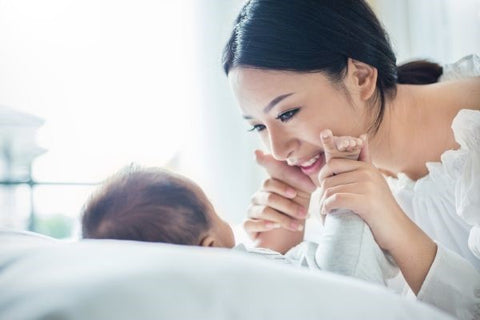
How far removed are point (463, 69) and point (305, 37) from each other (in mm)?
433

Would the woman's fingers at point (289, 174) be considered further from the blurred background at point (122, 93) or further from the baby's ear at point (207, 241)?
the blurred background at point (122, 93)

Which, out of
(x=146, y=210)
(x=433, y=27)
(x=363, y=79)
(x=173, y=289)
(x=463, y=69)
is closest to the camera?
(x=173, y=289)

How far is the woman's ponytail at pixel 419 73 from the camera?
1.27m

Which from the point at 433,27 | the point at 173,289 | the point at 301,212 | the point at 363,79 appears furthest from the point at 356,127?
the point at 433,27

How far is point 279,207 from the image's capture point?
1.11m

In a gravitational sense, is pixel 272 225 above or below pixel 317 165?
below

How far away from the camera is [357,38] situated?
3.43 ft

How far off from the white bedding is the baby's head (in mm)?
217

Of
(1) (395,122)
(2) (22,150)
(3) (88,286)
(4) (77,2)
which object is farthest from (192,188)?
(4) (77,2)

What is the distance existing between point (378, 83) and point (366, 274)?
460mm

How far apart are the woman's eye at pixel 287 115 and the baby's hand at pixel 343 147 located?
0.12 metres

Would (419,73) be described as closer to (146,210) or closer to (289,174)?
(289,174)

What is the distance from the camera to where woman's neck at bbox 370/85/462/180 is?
1.09 m

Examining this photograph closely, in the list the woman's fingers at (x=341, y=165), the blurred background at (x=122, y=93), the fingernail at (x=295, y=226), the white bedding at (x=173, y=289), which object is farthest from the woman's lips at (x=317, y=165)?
the blurred background at (x=122, y=93)
